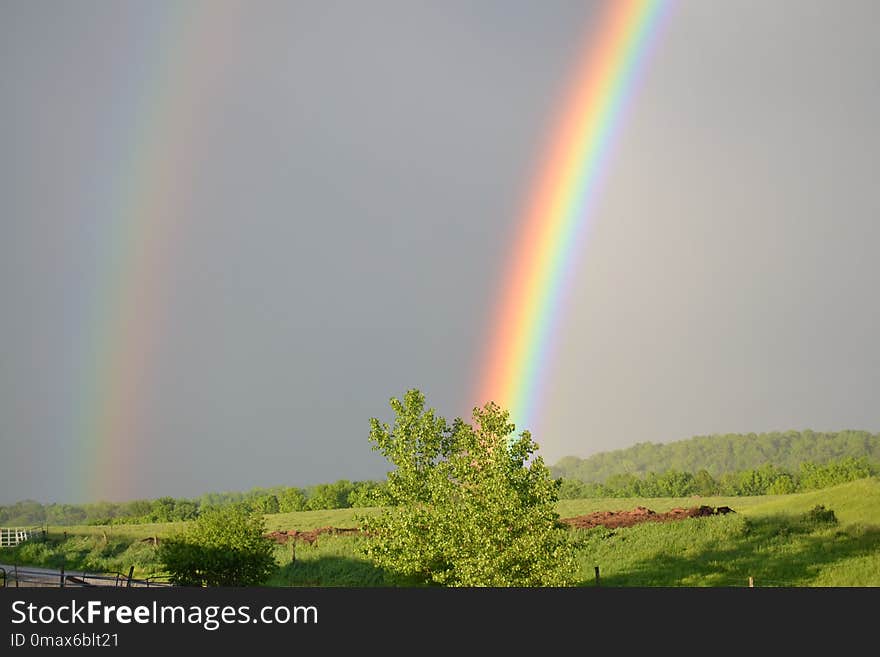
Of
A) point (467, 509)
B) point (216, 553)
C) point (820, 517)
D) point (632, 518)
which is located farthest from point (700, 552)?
point (216, 553)

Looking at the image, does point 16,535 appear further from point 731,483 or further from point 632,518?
point 731,483

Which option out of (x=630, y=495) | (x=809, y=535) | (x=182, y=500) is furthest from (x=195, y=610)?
(x=182, y=500)

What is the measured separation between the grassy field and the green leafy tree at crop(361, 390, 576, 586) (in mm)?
4290

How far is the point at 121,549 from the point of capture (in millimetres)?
92375

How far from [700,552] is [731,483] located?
99920 mm

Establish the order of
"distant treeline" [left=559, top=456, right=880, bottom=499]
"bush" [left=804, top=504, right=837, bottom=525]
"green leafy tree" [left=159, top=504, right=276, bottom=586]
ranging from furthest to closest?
"distant treeline" [left=559, top=456, right=880, bottom=499]
"bush" [left=804, top=504, right=837, bottom=525]
"green leafy tree" [left=159, top=504, right=276, bottom=586]

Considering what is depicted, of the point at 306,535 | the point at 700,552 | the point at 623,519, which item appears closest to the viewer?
the point at 700,552

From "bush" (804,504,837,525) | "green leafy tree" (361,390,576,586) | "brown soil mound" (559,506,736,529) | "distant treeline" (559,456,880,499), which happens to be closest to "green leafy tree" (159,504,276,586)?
"green leafy tree" (361,390,576,586)

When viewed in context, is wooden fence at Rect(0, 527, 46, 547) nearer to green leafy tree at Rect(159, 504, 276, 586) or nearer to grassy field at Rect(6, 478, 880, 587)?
grassy field at Rect(6, 478, 880, 587)

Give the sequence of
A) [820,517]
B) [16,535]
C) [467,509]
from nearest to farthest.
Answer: [467,509]
[820,517]
[16,535]

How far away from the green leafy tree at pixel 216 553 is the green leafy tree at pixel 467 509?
18.9ft

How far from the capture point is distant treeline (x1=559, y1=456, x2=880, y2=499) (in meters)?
147

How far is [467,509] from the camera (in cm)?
4022

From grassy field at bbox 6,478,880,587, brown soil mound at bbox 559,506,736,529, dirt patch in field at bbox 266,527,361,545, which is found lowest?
grassy field at bbox 6,478,880,587
